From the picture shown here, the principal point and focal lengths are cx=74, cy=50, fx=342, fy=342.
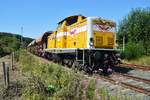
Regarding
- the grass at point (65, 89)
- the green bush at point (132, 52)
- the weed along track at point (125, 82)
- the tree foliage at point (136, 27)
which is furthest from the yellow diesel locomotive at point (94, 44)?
the tree foliage at point (136, 27)

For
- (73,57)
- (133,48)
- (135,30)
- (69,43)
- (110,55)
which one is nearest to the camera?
A: (110,55)

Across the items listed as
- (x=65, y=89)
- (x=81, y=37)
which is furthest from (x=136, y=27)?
(x=65, y=89)

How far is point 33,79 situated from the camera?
871cm

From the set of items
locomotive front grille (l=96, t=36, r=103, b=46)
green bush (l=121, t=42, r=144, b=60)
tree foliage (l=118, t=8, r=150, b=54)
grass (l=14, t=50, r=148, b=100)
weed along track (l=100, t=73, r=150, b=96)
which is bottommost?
weed along track (l=100, t=73, r=150, b=96)

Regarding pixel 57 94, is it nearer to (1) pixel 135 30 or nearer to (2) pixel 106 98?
(2) pixel 106 98

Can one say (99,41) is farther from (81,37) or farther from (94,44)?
(81,37)

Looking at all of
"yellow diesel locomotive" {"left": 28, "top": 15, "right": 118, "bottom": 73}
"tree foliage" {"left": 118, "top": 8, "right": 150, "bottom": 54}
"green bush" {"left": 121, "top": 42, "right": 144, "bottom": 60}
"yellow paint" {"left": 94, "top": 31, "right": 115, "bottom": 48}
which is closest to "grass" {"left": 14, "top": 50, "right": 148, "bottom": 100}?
"yellow diesel locomotive" {"left": 28, "top": 15, "right": 118, "bottom": 73}

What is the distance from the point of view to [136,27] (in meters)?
40.5

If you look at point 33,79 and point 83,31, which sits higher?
point 83,31

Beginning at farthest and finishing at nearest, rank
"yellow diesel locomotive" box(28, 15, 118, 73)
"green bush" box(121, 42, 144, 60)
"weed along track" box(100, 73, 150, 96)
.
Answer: "green bush" box(121, 42, 144, 60) → "yellow diesel locomotive" box(28, 15, 118, 73) → "weed along track" box(100, 73, 150, 96)

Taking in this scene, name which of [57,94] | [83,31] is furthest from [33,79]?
[83,31]

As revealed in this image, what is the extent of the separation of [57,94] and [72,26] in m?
11.8

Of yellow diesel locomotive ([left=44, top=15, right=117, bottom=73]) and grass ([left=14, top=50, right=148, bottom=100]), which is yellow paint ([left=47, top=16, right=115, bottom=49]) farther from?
grass ([left=14, top=50, right=148, bottom=100])

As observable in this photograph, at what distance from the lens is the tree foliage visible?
128 feet
